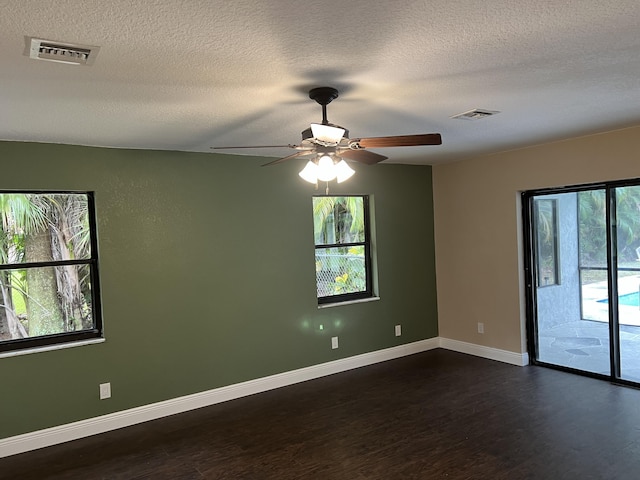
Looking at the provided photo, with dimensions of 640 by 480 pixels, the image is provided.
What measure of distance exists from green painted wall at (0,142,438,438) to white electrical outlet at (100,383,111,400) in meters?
0.04

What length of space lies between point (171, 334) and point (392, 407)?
6.63 ft

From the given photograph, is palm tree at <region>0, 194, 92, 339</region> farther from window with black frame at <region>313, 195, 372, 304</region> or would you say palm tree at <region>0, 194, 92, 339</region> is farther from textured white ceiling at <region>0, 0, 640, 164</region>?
window with black frame at <region>313, 195, 372, 304</region>

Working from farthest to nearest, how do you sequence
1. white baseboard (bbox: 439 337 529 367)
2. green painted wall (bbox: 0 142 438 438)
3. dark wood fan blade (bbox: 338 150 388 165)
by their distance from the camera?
white baseboard (bbox: 439 337 529 367) → green painted wall (bbox: 0 142 438 438) → dark wood fan blade (bbox: 338 150 388 165)

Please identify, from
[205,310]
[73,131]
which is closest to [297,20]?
[73,131]

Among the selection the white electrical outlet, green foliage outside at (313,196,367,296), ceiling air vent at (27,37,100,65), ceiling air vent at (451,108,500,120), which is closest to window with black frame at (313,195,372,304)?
green foliage outside at (313,196,367,296)

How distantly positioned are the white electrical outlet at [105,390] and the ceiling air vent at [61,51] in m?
2.74

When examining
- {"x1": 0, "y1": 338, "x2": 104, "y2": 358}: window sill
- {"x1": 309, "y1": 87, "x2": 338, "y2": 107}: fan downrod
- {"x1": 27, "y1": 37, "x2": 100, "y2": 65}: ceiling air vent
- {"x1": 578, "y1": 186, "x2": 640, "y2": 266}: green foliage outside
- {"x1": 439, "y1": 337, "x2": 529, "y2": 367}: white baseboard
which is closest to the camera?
{"x1": 27, "y1": 37, "x2": 100, "y2": 65}: ceiling air vent

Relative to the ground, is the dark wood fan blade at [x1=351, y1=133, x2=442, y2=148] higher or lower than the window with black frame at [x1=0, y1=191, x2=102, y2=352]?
higher

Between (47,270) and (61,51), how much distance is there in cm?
237

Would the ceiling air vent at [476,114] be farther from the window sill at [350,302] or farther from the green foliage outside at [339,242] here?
the window sill at [350,302]

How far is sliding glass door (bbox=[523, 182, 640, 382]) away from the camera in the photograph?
4.23 meters

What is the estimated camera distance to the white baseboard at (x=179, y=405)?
11.5 feet

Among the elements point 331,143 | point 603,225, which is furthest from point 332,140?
point 603,225

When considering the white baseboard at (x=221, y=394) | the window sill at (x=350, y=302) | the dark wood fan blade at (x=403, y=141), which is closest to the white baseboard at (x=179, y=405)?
the white baseboard at (x=221, y=394)
